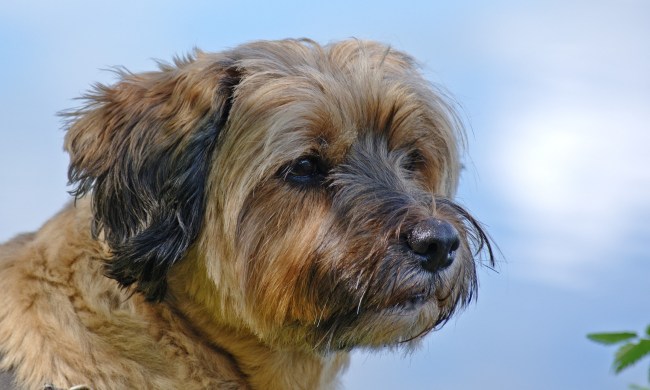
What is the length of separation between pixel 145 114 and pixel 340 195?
1112mm

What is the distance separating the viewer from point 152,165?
380 centimetres

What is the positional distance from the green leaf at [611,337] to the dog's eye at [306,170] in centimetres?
171

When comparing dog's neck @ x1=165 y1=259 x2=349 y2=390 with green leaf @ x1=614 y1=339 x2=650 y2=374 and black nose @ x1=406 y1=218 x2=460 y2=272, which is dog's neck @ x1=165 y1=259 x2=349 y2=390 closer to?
black nose @ x1=406 y1=218 x2=460 y2=272

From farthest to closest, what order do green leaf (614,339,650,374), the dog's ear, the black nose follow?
1. the dog's ear
2. the black nose
3. green leaf (614,339,650,374)

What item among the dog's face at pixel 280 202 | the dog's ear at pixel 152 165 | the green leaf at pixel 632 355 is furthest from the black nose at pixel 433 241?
the green leaf at pixel 632 355

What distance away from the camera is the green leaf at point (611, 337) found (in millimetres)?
2326

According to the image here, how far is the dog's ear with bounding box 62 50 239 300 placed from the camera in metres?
3.66

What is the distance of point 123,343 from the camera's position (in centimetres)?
366

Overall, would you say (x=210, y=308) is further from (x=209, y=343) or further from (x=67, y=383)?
(x=67, y=383)

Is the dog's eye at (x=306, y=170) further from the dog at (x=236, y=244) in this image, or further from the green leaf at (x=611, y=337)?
the green leaf at (x=611, y=337)

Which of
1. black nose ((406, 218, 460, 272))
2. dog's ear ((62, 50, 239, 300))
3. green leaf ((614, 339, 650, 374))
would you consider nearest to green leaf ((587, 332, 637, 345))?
green leaf ((614, 339, 650, 374))

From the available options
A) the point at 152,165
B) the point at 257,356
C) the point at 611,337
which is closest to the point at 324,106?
the point at 152,165

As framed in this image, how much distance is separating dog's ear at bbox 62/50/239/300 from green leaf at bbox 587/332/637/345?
1982mm

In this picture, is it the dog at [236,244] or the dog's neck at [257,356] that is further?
the dog's neck at [257,356]
